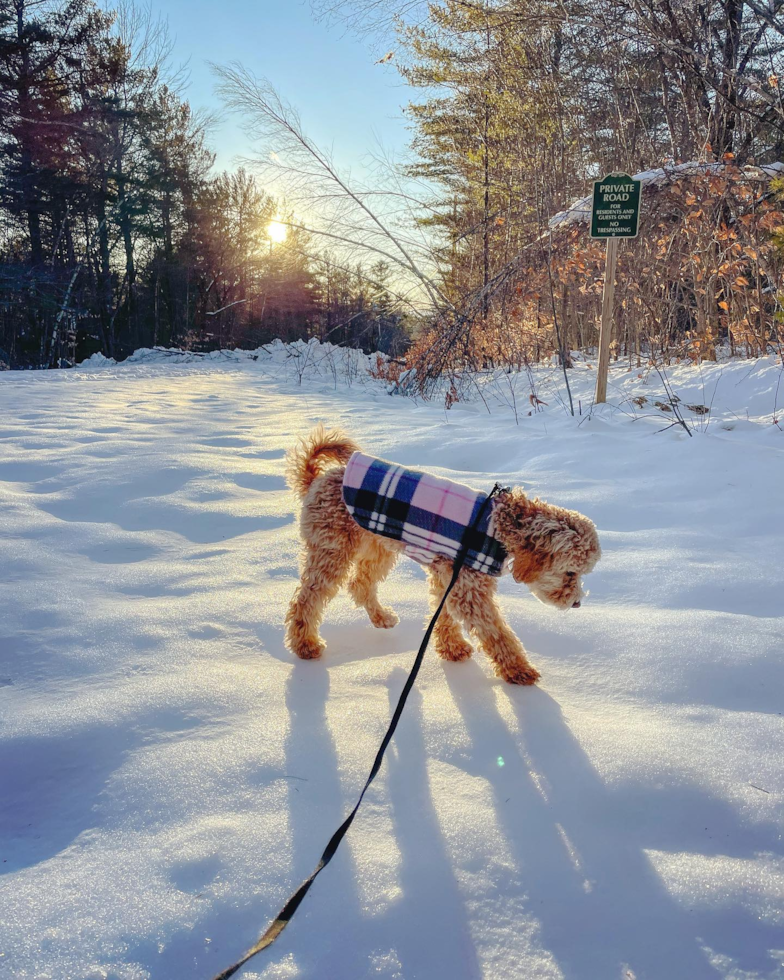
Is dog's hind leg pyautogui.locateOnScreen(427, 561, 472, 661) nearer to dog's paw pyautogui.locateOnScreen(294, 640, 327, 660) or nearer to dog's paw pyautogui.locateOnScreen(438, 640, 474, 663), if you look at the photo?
dog's paw pyautogui.locateOnScreen(438, 640, 474, 663)

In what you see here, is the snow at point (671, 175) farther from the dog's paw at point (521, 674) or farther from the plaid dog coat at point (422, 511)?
the dog's paw at point (521, 674)

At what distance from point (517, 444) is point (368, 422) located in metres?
2.17

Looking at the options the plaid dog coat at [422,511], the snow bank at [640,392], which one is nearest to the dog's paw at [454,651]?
the plaid dog coat at [422,511]

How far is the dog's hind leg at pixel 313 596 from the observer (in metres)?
2.61

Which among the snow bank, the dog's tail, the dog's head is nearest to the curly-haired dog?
the dog's head

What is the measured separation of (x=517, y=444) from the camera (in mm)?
6043

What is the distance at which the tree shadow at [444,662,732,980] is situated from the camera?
1.27 m

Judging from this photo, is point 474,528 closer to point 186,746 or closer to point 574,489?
point 186,746

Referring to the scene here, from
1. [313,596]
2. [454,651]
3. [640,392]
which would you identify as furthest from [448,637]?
[640,392]

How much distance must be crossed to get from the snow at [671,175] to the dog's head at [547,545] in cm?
568

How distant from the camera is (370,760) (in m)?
1.91

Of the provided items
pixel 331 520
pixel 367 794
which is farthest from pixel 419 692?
pixel 331 520

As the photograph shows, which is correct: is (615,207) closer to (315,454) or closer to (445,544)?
(315,454)

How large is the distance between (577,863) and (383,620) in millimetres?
1519
